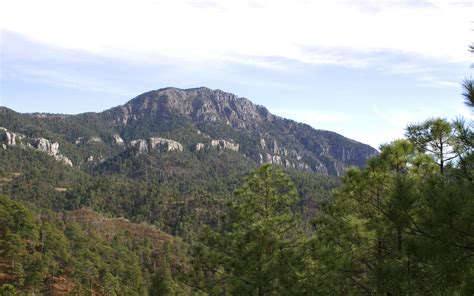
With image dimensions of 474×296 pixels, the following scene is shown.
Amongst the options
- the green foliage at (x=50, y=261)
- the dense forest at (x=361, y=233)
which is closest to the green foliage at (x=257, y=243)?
the dense forest at (x=361, y=233)

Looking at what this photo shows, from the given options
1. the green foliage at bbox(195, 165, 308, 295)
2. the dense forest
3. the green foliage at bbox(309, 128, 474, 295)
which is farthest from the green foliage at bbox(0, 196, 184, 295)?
the green foliage at bbox(309, 128, 474, 295)

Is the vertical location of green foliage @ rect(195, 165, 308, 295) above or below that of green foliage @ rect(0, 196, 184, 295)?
above

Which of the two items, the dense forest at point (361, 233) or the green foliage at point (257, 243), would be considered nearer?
the dense forest at point (361, 233)

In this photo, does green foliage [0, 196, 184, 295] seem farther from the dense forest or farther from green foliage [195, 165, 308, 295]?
green foliage [195, 165, 308, 295]

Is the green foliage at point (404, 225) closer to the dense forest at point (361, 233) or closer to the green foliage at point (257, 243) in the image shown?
the dense forest at point (361, 233)

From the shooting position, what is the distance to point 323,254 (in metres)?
12.5

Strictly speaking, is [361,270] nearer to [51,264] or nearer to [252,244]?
[252,244]

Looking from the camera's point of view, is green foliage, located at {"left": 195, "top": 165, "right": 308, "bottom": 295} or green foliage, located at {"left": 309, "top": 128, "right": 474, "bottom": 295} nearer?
green foliage, located at {"left": 309, "top": 128, "right": 474, "bottom": 295}

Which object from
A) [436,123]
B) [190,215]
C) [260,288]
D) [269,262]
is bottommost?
[190,215]

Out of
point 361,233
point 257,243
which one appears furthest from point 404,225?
point 257,243

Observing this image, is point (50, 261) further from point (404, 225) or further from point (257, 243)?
point (404, 225)

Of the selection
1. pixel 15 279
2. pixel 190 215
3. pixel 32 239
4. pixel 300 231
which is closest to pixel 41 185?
pixel 190 215

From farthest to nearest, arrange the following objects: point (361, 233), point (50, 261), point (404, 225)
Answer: point (50, 261) → point (361, 233) → point (404, 225)

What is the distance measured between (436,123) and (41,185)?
707ft
